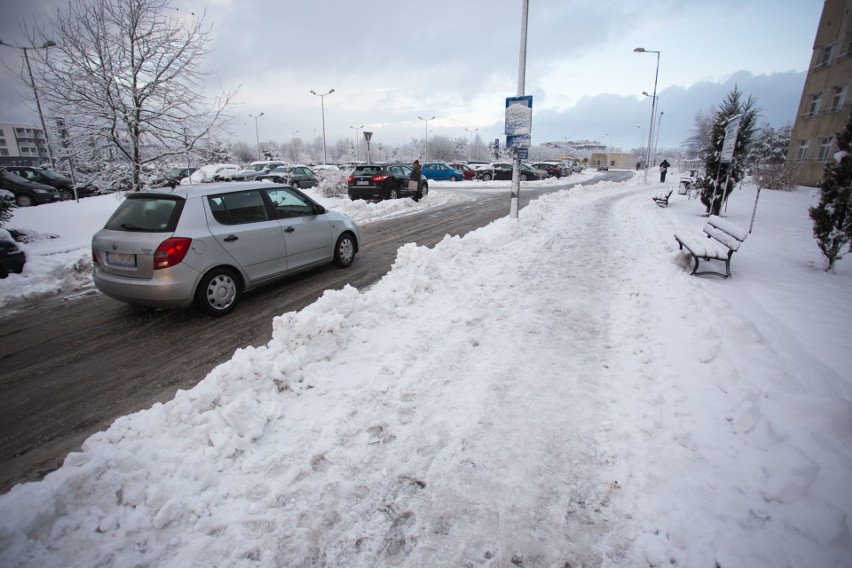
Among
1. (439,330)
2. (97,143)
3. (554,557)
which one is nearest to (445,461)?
(554,557)

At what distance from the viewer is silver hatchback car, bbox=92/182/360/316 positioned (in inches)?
185

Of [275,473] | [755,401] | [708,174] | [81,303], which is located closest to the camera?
[275,473]

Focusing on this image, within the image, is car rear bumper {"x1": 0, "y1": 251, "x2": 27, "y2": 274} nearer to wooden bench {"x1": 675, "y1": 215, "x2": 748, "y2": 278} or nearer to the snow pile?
the snow pile

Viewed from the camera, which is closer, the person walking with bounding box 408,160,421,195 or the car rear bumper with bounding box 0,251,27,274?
the car rear bumper with bounding box 0,251,27,274

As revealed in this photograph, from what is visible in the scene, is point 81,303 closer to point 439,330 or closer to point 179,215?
point 179,215

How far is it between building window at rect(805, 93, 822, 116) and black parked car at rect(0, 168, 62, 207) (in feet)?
139

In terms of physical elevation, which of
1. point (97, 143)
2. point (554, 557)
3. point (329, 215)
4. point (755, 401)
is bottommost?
point (554, 557)

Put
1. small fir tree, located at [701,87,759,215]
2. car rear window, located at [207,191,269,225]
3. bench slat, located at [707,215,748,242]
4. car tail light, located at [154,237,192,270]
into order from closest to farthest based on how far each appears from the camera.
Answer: car tail light, located at [154,237,192,270]
car rear window, located at [207,191,269,225]
bench slat, located at [707,215,748,242]
small fir tree, located at [701,87,759,215]

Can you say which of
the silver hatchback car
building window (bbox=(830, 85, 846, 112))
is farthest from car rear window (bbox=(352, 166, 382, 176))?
building window (bbox=(830, 85, 846, 112))

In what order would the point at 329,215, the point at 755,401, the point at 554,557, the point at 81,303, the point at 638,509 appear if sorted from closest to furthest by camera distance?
1. the point at 554,557
2. the point at 638,509
3. the point at 755,401
4. the point at 81,303
5. the point at 329,215

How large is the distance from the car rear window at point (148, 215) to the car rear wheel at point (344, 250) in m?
2.79

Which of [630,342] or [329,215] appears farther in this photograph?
[329,215]

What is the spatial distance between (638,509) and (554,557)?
663 mm

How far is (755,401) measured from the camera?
3.02 meters
